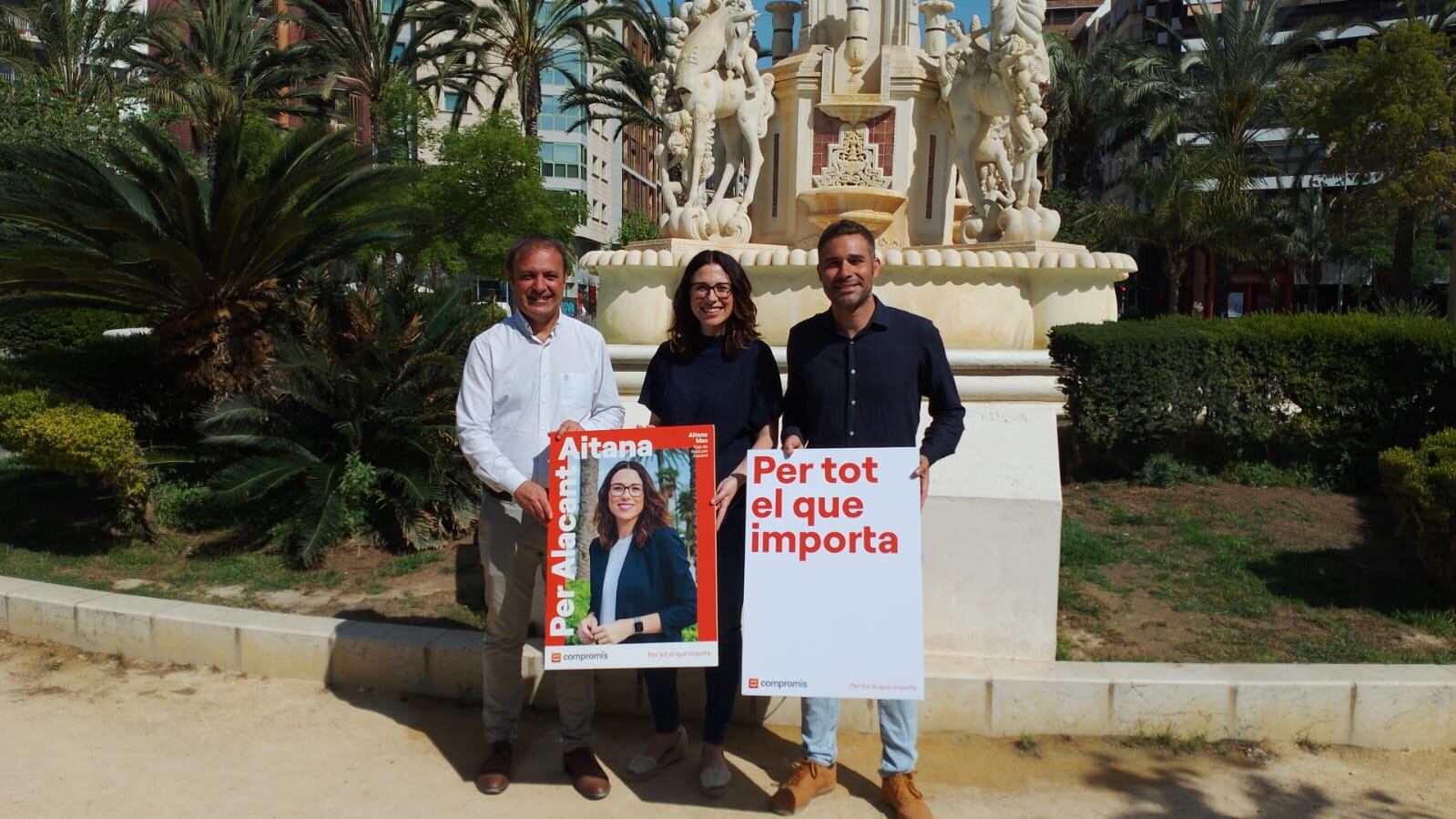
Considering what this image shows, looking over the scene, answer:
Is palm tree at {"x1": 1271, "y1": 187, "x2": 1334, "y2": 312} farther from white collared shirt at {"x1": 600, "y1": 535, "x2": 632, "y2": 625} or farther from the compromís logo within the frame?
white collared shirt at {"x1": 600, "y1": 535, "x2": 632, "y2": 625}

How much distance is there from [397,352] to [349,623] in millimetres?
2366

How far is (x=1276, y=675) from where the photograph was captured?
3.83 m

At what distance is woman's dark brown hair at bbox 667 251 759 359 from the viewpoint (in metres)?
3.35

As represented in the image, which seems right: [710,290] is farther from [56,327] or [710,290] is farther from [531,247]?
[56,327]

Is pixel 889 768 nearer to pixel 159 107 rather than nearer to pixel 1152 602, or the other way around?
pixel 1152 602

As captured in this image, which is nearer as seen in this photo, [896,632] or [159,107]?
[896,632]

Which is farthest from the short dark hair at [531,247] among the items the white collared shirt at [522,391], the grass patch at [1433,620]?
the grass patch at [1433,620]

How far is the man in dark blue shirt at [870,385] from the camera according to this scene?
3250 millimetres

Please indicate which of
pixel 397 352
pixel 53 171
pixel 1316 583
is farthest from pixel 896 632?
pixel 53 171

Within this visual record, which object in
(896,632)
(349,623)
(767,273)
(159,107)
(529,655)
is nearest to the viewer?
(896,632)

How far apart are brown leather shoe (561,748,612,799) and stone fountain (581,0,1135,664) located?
127 inches

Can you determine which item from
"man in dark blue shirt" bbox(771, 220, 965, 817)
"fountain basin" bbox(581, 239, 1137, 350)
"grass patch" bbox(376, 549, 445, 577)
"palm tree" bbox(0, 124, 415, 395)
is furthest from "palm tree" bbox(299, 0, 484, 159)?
"man in dark blue shirt" bbox(771, 220, 965, 817)

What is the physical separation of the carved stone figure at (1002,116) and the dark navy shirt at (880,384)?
5.63 m

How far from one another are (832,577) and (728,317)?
0.89m
